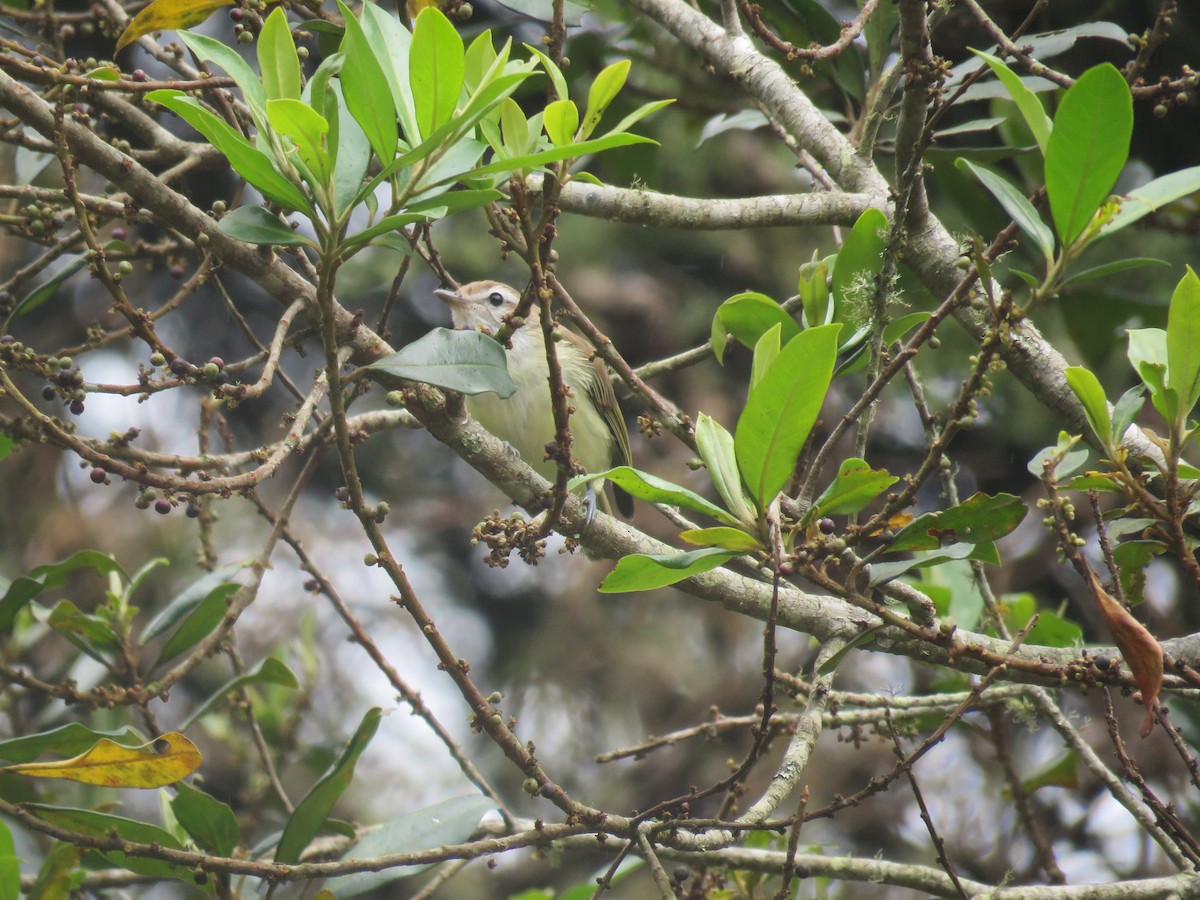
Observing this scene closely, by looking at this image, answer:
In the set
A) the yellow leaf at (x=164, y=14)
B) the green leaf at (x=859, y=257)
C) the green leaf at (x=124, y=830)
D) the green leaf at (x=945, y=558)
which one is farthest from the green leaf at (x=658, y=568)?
the yellow leaf at (x=164, y=14)

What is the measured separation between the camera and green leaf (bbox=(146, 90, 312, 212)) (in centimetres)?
187

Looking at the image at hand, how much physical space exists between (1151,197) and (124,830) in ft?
9.09

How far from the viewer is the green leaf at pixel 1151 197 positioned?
1997 millimetres

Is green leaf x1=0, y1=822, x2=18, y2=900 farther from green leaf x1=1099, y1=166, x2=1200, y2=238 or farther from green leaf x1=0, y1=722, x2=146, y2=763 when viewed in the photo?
green leaf x1=1099, y1=166, x2=1200, y2=238

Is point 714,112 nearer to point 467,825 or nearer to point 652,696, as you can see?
point 467,825

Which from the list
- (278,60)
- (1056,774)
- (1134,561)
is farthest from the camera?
(1056,774)

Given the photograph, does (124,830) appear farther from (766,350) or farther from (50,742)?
(766,350)

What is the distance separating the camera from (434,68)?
1.84 meters

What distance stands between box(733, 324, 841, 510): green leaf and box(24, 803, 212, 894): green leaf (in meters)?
1.79

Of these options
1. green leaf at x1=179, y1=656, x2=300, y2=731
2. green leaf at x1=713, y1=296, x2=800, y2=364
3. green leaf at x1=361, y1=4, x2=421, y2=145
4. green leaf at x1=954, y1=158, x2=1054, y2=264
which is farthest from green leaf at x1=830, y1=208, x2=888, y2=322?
green leaf at x1=179, y1=656, x2=300, y2=731

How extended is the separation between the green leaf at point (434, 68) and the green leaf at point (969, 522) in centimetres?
123

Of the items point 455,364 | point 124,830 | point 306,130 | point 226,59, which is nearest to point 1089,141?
point 455,364

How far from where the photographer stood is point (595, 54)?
443cm

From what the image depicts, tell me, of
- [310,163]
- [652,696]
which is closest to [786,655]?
[652,696]
